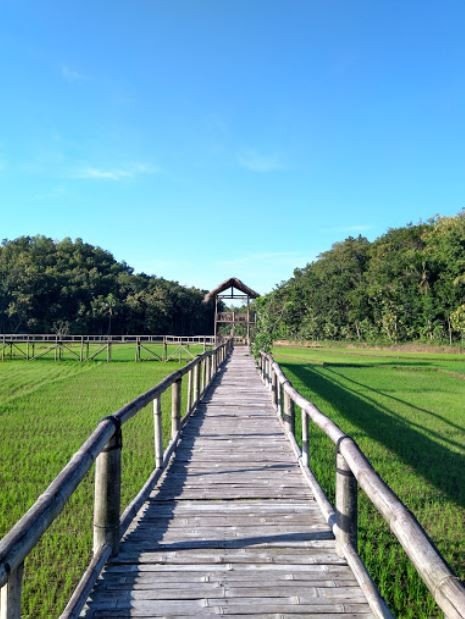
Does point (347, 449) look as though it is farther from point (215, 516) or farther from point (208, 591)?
point (215, 516)

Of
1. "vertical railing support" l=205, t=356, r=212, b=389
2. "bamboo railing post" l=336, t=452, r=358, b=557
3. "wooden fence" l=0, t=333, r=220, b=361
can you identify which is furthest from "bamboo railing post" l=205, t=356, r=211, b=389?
"wooden fence" l=0, t=333, r=220, b=361

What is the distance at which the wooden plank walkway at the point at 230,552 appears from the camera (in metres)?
2.39

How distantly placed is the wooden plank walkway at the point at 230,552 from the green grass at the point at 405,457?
77 centimetres

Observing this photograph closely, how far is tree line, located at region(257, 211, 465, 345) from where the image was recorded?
137 feet

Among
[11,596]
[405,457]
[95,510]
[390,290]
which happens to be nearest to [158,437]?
[95,510]

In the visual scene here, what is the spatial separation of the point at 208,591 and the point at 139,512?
1.28 meters

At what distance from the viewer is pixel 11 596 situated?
1.68 m

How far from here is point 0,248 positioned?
63.2m

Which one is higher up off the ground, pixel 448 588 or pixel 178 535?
pixel 448 588

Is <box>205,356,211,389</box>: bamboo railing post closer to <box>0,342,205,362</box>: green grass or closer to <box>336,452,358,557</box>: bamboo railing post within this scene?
<box>336,452,358,557</box>: bamboo railing post

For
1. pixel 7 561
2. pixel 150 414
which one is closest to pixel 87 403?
pixel 150 414

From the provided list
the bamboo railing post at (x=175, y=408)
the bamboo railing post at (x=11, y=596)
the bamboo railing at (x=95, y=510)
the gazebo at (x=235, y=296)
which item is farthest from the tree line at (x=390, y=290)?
the bamboo railing post at (x=11, y=596)

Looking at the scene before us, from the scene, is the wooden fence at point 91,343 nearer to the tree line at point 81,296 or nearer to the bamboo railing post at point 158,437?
the bamboo railing post at point 158,437

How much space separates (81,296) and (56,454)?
5581 cm
